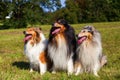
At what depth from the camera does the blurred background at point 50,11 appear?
42.7m

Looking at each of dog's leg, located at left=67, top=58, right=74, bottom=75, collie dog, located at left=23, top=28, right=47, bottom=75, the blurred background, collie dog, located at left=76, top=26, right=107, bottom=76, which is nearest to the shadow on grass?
collie dog, located at left=23, top=28, right=47, bottom=75

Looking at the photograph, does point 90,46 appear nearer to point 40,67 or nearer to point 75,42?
point 75,42

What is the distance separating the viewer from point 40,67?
8.85 m

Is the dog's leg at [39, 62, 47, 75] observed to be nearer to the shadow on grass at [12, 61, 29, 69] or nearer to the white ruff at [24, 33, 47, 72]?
the white ruff at [24, 33, 47, 72]

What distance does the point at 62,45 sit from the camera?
27.5 feet

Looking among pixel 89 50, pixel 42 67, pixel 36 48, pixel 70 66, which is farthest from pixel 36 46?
pixel 89 50

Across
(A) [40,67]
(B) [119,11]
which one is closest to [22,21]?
(B) [119,11]

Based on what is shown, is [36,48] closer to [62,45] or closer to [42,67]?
[42,67]

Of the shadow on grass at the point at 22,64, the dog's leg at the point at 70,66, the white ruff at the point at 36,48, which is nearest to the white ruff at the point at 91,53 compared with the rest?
the dog's leg at the point at 70,66

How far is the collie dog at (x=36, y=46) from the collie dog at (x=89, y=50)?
93cm

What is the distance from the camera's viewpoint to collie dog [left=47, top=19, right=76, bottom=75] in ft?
27.1

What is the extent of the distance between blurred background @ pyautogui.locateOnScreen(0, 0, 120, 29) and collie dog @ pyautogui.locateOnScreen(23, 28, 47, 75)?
33.2 m

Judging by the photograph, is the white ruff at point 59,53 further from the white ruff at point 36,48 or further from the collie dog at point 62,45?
the white ruff at point 36,48

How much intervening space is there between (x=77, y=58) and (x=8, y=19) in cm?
3657
